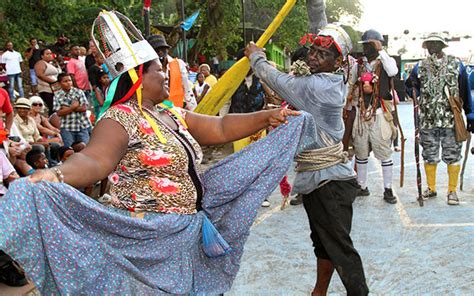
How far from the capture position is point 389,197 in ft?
24.2

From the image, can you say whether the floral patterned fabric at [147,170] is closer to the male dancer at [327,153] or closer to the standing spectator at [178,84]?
the male dancer at [327,153]

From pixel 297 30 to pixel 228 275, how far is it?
32.0 metres

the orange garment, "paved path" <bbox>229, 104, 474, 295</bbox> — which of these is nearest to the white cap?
"paved path" <bbox>229, 104, 474, 295</bbox>

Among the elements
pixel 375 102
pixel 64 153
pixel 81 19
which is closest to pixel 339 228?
pixel 375 102

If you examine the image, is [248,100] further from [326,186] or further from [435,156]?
[326,186]

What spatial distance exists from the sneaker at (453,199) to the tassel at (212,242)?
189 inches

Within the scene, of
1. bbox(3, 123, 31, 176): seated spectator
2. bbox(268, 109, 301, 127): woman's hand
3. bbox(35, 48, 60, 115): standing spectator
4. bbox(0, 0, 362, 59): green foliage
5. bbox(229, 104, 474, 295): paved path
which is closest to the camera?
bbox(268, 109, 301, 127): woman's hand

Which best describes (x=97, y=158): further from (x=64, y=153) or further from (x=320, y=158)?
(x=64, y=153)

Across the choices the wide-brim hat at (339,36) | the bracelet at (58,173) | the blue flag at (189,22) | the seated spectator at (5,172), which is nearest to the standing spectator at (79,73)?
the blue flag at (189,22)

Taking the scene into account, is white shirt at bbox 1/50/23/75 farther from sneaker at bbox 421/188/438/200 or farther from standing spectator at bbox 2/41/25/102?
sneaker at bbox 421/188/438/200

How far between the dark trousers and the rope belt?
0.14 metres

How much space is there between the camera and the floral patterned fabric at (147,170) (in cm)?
287

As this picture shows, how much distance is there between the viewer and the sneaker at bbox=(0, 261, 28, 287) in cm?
486

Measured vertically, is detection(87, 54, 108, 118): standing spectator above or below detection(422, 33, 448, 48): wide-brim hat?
below
